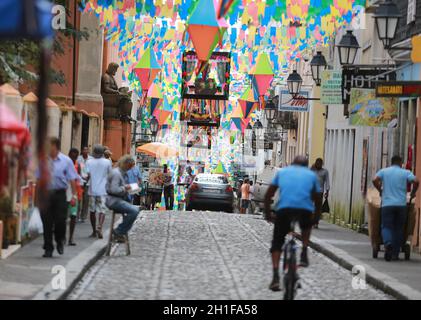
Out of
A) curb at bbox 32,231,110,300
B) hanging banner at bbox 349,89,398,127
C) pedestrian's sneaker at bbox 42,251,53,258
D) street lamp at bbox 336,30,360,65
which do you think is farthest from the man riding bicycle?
street lamp at bbox 336,30,360,65

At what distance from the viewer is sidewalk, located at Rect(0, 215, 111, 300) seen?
13.1 meters

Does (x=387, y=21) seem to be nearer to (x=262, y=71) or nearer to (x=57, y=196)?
(x=57, y=196)

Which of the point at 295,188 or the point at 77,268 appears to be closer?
the point at 295,188

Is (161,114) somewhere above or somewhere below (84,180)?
above

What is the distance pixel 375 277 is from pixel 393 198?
3.41 meters

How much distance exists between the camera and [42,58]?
5.54 m

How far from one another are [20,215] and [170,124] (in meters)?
56.6

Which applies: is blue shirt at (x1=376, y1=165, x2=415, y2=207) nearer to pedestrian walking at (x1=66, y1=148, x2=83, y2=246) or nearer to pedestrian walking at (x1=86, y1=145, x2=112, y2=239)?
pedestrian walking at (x1=66, y1=148, x2=83, y2=246)

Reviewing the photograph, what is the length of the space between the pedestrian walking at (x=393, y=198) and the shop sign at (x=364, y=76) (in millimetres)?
6443

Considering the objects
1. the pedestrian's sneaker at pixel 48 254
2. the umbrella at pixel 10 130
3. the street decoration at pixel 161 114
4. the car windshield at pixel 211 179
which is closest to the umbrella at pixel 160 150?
the car windshield at pixel 211 179

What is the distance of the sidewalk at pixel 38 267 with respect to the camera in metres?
13.1

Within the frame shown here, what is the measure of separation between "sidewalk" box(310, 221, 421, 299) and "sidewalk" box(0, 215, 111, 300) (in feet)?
13.3

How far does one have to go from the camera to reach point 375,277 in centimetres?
1697

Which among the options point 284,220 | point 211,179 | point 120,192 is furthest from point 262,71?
point 284,220
